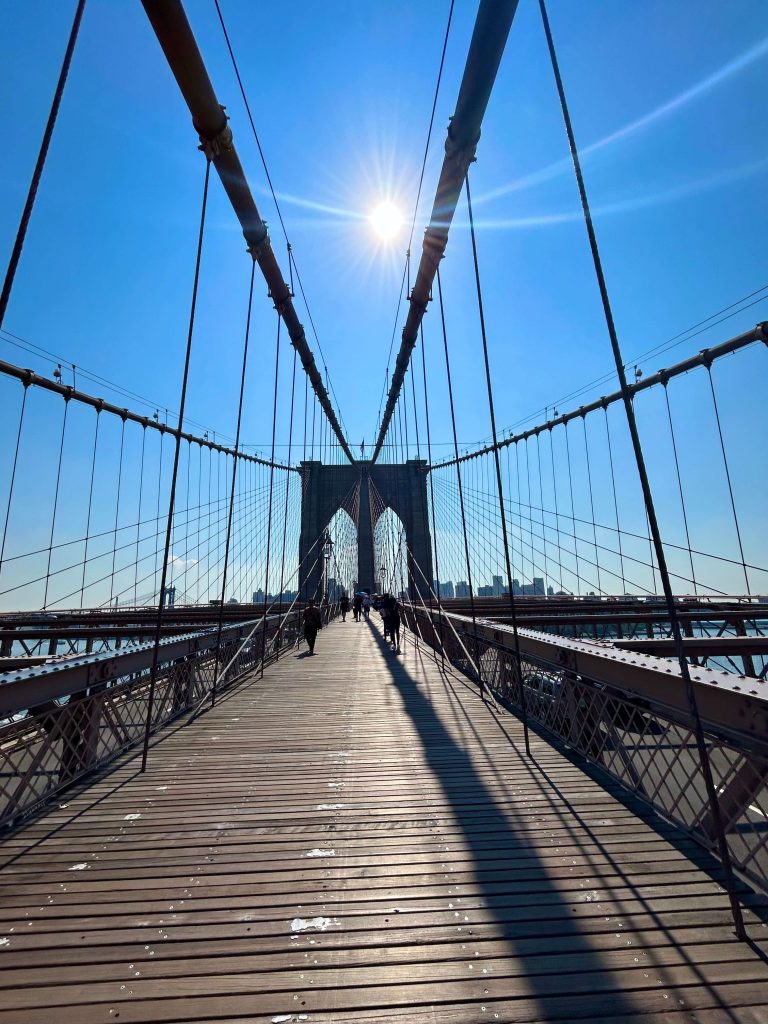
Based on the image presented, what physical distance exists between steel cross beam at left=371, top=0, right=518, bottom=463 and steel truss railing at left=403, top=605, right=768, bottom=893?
6055mm

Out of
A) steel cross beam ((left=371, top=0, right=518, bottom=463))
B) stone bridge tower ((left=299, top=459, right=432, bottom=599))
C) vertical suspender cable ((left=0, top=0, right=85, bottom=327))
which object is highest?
stone bridge tower ((left=299, top=459, right=432, bottom=599))

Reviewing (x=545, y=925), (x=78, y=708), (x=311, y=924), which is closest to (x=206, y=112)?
(x=78, y=708)

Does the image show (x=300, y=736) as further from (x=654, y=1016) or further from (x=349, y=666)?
(x=349, y=666)

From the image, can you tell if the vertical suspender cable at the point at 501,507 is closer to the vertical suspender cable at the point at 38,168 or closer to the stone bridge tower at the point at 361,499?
the vertical suspender cable at the point at 38,168

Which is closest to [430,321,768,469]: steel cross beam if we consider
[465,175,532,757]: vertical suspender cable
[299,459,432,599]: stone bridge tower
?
[465,175,532,757]: vertical suspender cable

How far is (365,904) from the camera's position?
2031mm

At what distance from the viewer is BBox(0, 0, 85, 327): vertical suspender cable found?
242 centimetres

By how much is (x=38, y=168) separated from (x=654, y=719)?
4936 mm

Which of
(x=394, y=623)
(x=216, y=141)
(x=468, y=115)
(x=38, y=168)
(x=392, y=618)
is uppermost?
(x=468, y=115)

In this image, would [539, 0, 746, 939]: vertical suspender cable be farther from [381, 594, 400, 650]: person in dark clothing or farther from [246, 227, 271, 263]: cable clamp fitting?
[381, 594, 400, 650]: person in dark clothing

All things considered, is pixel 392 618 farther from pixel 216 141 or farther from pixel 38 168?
pixel 38 168


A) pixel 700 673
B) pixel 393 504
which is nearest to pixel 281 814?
pixel 700 673

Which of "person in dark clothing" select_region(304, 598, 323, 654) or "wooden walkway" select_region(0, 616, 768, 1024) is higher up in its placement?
"person in dark clothing" select_region(304, 598, 323, 654)

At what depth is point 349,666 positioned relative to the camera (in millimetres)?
8641
